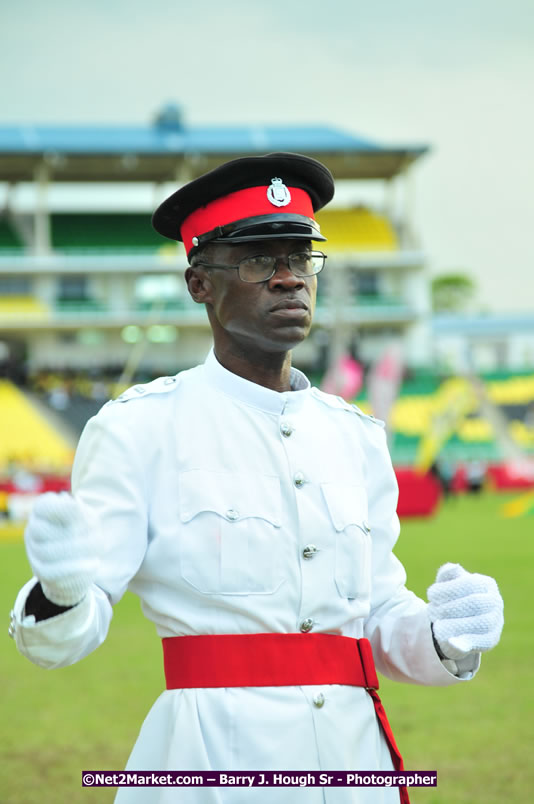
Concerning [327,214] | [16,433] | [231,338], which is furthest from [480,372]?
[231,338]

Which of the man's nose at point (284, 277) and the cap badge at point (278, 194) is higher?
the cap badge at point (278, 194)

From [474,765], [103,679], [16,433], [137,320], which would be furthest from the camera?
[137,320]

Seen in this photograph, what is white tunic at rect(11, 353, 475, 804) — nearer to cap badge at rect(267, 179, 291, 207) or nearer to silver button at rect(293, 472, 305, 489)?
silver button at rect(293, 472, 305, 489)

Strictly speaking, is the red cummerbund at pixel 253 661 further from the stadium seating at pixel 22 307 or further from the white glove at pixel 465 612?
the stadium seating at pixel 22 307

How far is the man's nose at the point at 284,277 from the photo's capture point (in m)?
2.70

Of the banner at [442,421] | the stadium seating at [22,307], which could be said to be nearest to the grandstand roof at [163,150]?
the stadium seating at [22,307]

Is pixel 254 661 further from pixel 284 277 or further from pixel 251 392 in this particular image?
pixel 284 277

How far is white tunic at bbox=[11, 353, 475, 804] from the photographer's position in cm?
250

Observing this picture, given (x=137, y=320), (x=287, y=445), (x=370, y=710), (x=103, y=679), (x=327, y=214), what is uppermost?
(x=327, y=214)

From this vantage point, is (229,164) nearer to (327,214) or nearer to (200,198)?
(200,198)

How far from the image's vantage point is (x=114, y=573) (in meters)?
2.51

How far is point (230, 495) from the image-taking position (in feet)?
8.68

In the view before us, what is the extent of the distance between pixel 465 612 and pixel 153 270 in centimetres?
4646

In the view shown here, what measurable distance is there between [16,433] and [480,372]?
20105 millimetres
